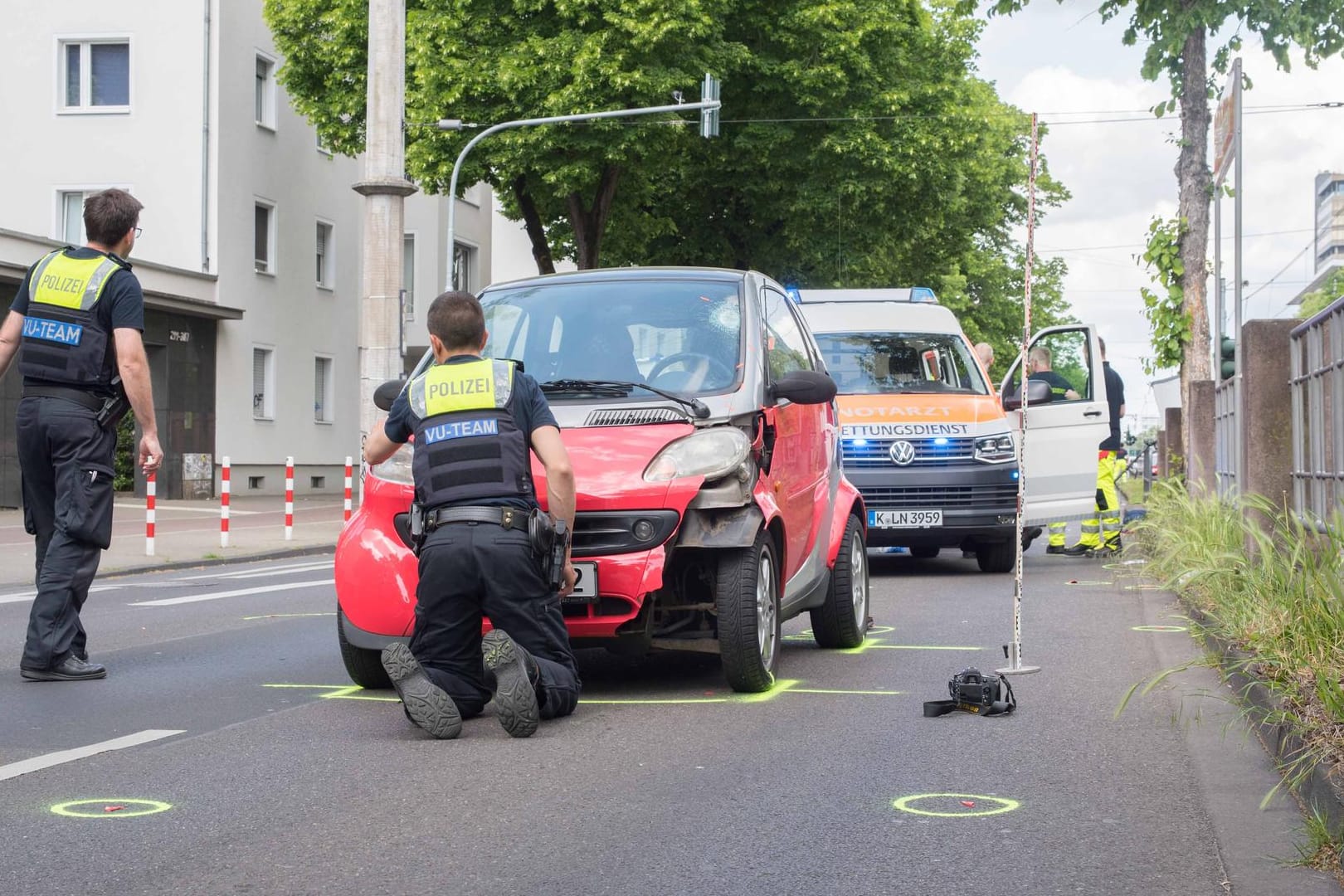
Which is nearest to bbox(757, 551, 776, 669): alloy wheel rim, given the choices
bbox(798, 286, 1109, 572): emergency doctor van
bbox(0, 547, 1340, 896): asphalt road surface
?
bbox(0, 547, 1340, 896): asphalt road surface

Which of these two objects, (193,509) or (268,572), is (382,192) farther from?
(193,509)

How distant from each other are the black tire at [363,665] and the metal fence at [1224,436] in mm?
8155

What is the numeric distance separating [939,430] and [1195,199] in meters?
6.37

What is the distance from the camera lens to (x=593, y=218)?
3447 centimetres

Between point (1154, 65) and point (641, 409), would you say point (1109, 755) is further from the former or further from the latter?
point (1154, 65)

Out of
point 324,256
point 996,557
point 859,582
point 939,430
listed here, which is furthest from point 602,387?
point 324,256

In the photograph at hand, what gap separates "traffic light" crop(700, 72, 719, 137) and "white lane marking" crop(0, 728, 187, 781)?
21.5 metres

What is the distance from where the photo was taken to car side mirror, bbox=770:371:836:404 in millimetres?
7711

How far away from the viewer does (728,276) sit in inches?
332

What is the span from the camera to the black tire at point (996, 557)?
15000 mm

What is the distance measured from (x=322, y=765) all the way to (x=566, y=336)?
2.87 metres

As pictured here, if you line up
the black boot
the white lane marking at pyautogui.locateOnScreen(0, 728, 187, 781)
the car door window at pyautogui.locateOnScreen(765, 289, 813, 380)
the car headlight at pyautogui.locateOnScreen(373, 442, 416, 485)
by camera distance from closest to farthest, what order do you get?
the white lane marking at pyautogui.locateOnScreen(0, 728, 187, 781) < the black boot < the car headlight at pyautogui.locateOnScreen(373, 442, 416, 485) < the car door window at pyautogui.locateOnScreen(765, 289, 813, 380)

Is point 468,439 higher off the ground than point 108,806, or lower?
higher

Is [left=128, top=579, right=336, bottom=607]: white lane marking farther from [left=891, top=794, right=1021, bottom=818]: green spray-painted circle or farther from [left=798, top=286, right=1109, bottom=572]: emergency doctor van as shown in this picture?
[left=891, top=794, right=1021, bottom=818]: green spray-painted circle
